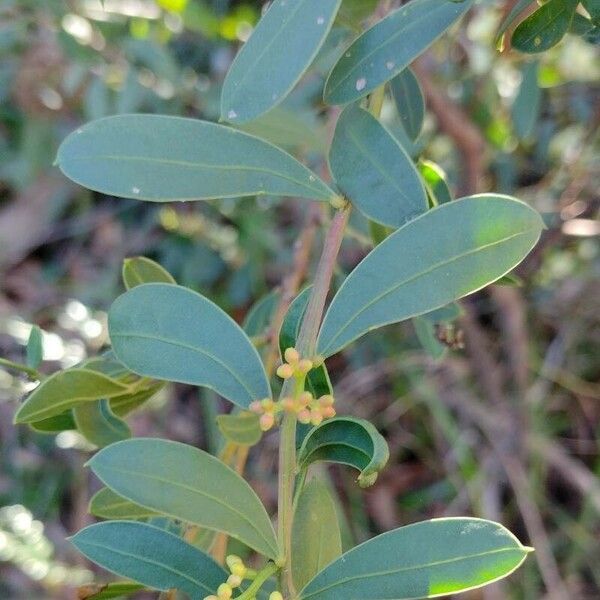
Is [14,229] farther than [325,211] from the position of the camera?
Yes

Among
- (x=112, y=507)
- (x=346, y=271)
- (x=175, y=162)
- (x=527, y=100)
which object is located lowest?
(x=112, y=507)

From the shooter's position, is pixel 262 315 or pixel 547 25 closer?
pixel 547 25

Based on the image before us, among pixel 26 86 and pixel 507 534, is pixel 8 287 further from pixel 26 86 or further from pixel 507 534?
pixel 507 534

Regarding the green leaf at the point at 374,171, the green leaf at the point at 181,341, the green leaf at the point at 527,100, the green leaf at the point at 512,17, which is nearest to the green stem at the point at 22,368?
the green leaf at the point at 181,341

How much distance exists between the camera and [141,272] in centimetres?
61

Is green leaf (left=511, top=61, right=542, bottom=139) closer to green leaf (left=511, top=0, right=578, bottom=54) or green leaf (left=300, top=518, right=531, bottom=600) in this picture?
green leaf (left=511, top=0, right=578, bottom=54)

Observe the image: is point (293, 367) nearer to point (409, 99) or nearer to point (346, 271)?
point (409, 99)

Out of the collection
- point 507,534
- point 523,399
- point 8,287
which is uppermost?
point 8,287

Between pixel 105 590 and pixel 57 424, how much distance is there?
0.13 m

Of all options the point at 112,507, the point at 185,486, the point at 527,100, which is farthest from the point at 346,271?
the point at 185,486

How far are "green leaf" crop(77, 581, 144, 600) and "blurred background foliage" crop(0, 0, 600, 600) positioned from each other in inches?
28.4

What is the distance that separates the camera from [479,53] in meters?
1.26

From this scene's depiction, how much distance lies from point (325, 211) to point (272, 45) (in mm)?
331

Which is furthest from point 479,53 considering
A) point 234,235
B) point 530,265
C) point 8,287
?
point 8,287
